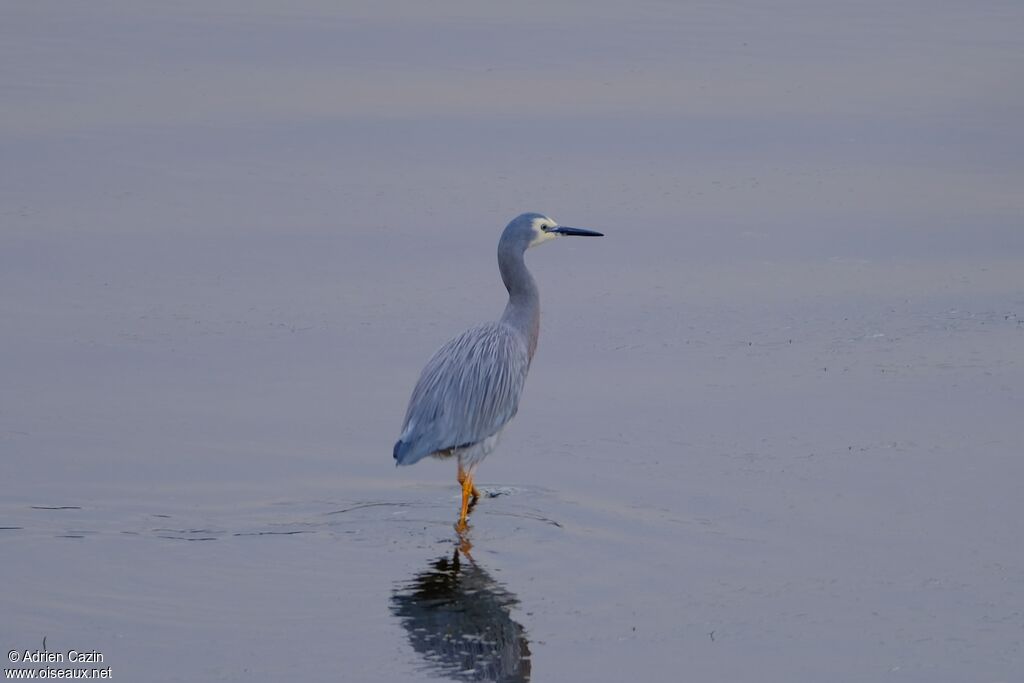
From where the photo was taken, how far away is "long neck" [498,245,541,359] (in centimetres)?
864

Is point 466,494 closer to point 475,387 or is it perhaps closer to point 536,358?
point 475,387

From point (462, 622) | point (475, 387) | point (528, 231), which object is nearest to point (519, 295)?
point (528, 231)

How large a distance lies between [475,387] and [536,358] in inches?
60.0

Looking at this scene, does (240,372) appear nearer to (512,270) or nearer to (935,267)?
(512,270)

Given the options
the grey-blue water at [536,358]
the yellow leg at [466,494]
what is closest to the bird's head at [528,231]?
the grey-blue water at [536,358]

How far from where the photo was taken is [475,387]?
805cm

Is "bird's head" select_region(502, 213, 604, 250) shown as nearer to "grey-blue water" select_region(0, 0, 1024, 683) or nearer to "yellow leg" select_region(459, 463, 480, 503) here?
"grey-blue water" select_region(0, 0, 1024, 683)

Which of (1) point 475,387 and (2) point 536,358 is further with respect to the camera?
(2) point 536,358

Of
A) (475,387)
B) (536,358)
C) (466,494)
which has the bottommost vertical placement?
(466,494)

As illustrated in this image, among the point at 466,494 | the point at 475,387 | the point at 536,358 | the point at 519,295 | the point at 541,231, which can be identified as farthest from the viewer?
the point at 536,358

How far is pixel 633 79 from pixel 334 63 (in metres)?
2.52

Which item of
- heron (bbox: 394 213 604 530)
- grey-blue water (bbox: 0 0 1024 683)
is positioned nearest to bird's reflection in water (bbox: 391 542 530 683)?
grey-blue water (bbox: 0 0 1024 683)

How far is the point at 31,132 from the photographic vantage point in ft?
44.1

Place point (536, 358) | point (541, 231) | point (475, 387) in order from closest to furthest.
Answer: point (475, 387) < point (541, 231) < point (536, 358)
